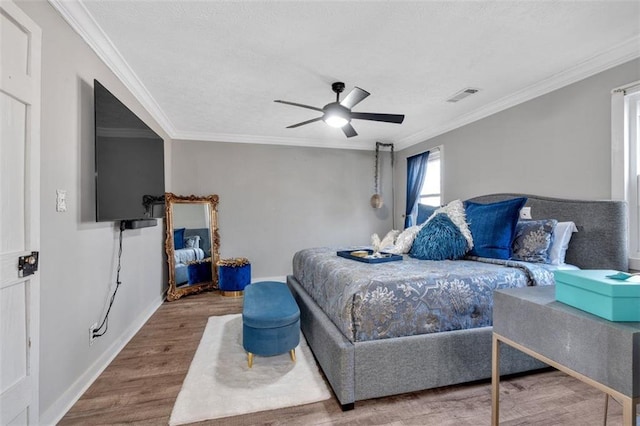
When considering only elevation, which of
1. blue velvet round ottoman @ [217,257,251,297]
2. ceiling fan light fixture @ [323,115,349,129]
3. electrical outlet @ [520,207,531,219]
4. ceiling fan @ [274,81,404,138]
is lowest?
blue velvet round ottoman @ [217,257,251,297]

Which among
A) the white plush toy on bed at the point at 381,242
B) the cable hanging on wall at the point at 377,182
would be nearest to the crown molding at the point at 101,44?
the white plush toy on bed at the point at 381,242

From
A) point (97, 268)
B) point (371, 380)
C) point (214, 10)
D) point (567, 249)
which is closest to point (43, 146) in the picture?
point (97, 268)

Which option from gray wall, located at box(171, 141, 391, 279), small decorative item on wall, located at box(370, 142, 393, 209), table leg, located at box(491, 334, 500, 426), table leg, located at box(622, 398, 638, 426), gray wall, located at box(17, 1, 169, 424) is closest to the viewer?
table leg, located at box(622, 398, 638, 426)

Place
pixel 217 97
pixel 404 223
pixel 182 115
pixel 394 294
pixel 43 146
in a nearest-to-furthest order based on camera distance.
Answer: pixel 43 146, pixel 394 294, pixel 217 97, pixel 182 115, pixel 404 223

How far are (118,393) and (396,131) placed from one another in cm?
458

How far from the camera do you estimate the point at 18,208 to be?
1299mm

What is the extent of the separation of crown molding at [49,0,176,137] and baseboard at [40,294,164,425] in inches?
91.6

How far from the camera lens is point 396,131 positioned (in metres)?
4.66

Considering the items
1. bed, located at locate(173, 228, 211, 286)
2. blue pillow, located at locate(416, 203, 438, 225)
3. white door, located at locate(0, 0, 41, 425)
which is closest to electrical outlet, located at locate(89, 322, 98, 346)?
white door, located at locate(0, 0, 41, 425)

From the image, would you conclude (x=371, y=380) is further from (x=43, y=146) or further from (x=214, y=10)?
(x=214, y=10)

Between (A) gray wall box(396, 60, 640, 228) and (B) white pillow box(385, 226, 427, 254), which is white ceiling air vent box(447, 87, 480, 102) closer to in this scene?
(A) gray wall box(396, 60, 640, 228)

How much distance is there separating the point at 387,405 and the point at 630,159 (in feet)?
8.84

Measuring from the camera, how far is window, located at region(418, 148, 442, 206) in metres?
4.46

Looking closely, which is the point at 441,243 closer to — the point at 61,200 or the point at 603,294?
the point at 603,294
